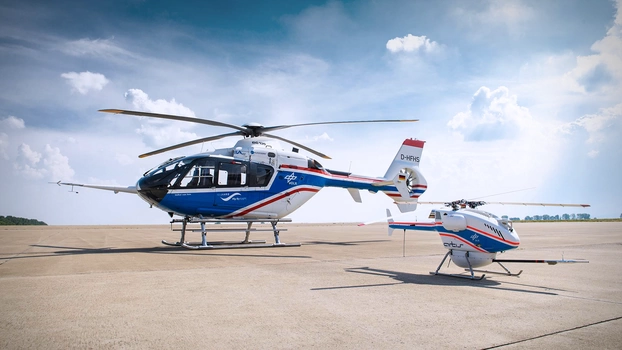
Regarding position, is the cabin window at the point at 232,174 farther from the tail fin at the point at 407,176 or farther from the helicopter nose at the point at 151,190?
the tail fin at the point at 407,176

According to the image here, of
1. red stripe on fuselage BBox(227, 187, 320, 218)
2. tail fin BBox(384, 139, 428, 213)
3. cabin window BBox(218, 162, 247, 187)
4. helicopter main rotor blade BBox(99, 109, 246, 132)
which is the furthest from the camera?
tail fin BBox(384, 139, 428, 213)

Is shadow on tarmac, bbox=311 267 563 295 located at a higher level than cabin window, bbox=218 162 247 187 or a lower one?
lower

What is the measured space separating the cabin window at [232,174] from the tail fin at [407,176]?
8463mm

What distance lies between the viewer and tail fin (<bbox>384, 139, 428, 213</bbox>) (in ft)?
69.8

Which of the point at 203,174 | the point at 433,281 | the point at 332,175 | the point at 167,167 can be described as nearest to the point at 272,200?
the point at 203,174

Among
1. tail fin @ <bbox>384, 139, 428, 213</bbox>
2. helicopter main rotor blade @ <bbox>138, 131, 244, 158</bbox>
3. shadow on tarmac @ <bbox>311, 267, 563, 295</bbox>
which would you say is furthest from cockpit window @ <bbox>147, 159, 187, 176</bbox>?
tail fin @ <bbox>384, 139, 428, 213</bbox>

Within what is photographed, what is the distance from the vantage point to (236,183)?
15.8 m

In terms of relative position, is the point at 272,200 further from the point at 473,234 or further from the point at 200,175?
the point at 473,234

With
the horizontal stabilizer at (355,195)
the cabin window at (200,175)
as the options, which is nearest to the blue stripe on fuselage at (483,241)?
the cabin window at (200,175)

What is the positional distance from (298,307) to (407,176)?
1697cm

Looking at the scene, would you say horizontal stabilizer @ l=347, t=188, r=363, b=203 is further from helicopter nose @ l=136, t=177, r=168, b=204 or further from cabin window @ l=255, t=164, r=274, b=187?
helicopter nose @ l=136, t=177, r=168, b=204

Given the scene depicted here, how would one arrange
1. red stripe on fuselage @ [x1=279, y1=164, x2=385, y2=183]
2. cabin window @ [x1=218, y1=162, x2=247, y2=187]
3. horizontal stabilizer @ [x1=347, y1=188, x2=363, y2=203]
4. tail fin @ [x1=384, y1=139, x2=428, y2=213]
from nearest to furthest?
cabin window @ [x1=218, y1=162, x2=247, y2=187] → red stripe on fuselage @ [x1=279, y1=164, x2=385, y2=183] → horizontal stabilizer @ [x1=347, y1=188, x2=363, y2=203] → tail fin @ [x1=384, y1=139, x2=428, y2=213]

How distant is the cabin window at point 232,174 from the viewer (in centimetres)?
1550

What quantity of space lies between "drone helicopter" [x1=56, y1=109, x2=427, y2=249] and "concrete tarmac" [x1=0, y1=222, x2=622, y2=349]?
4.72 meters
